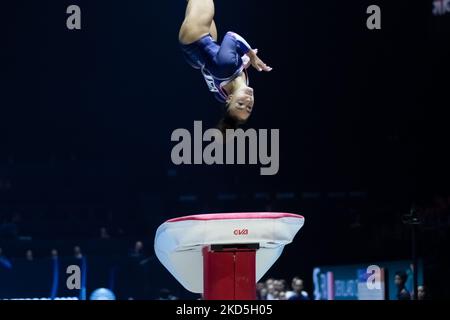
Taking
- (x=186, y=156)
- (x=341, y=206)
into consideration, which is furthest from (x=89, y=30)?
(x=341, y=206)

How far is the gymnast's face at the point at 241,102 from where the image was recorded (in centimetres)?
609

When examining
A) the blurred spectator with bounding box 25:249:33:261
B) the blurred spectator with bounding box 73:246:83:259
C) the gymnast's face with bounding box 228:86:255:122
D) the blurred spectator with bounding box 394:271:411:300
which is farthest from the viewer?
the blurred spectator with bounding box 25:249:33:261

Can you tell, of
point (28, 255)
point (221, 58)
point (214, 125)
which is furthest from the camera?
point (28, 255)

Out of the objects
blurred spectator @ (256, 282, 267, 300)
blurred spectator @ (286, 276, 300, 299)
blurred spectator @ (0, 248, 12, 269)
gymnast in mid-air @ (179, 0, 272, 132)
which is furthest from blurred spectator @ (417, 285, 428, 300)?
blurred spectator @ (0, 248, 12, 269)

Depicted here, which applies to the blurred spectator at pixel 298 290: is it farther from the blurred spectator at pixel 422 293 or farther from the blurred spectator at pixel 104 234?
the blurred spectator at pixel 104 234

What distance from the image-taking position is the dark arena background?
7625 millimetres

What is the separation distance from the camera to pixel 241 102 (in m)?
6.11

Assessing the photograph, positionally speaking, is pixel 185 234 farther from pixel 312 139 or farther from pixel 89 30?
pixel 312 139

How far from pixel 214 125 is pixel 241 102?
3.16 ft

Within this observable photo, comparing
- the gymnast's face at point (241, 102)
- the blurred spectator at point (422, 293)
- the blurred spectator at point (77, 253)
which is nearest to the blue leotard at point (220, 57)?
the gymnast's face at point (241, 102)

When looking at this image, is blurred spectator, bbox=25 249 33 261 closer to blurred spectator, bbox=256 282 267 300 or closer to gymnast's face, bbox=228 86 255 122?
blurred spectator, bbox=256 282 267 300

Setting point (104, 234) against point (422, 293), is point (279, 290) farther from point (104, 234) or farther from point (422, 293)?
point (104, 234)

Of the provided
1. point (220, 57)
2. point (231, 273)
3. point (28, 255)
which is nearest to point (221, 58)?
point (220, 57)

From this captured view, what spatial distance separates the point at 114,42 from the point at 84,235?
254 cm
